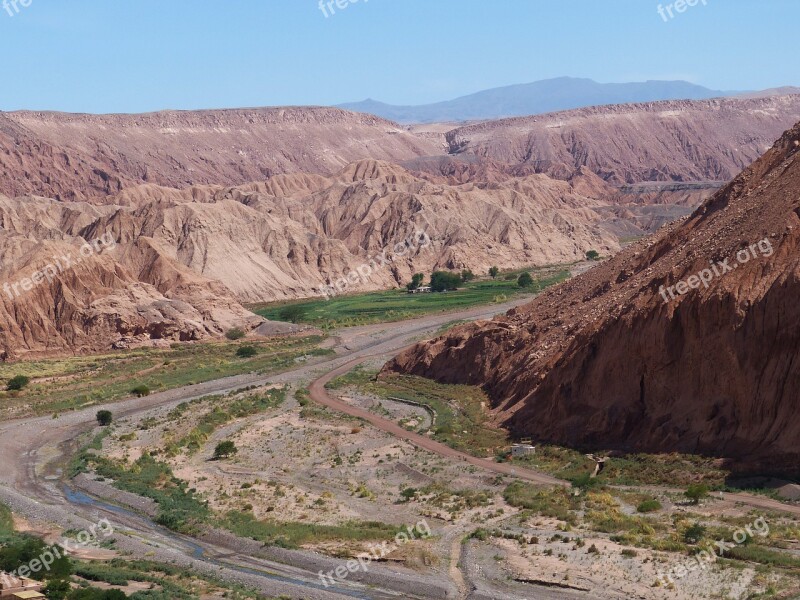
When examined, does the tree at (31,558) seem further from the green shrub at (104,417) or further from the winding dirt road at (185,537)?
the green shrub at (104,417)

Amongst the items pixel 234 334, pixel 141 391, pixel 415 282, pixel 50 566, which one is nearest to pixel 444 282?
pixel 415 282

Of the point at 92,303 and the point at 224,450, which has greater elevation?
the point at 92,303

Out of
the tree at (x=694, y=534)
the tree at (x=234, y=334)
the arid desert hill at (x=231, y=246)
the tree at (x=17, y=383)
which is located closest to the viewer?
the tree at (x=694, y=534)

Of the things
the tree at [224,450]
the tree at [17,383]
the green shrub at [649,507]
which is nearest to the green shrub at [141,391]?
the tree at [17,383]


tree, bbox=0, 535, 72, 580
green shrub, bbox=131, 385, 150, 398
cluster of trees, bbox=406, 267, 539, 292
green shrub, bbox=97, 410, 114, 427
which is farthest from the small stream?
cluster of trees, bbox=406, 267, 539, 292

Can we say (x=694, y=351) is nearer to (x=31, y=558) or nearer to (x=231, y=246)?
(x=31, y=558)

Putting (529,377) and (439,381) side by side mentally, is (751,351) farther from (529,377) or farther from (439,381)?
(439,381)

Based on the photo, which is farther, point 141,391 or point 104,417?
point 141,391

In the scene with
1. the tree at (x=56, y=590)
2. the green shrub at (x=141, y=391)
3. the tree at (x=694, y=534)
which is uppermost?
the tree at (x=56, y=590)
